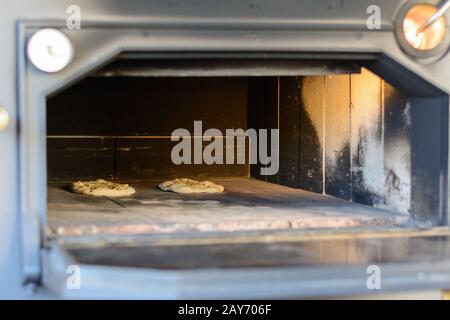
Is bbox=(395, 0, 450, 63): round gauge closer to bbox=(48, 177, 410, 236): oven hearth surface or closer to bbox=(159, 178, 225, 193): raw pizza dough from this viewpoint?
bbox=(48, 177, 410, 236): oven hearth surface

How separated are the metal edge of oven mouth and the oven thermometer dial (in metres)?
0.50

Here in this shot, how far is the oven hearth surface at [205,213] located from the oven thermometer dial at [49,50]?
0.50 m

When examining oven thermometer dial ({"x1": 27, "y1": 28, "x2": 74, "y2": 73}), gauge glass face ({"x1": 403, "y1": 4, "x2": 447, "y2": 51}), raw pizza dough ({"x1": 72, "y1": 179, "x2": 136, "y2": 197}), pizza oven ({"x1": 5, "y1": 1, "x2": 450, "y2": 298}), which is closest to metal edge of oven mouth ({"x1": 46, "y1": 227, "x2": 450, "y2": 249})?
pizza oven ({"x1": 5, "y1": 1, "x2": 450, "y2": 298})

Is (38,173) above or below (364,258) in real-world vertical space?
above

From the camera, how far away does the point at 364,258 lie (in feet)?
6.02

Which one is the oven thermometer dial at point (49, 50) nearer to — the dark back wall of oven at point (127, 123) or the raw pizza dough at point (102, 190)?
the raw pizza dough at point (102, 190)

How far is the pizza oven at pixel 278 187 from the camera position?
1712 millimetres

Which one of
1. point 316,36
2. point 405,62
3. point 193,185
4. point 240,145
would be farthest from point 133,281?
point 240,145

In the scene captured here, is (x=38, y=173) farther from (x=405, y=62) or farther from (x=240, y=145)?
(x=240, y=145)

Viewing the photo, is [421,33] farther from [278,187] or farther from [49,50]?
[278,187]

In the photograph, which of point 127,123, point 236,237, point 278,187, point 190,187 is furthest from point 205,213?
point 127,123

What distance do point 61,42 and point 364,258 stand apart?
1.04m

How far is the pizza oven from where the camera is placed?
67.4 inches

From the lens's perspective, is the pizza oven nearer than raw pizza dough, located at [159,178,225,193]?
Yes
